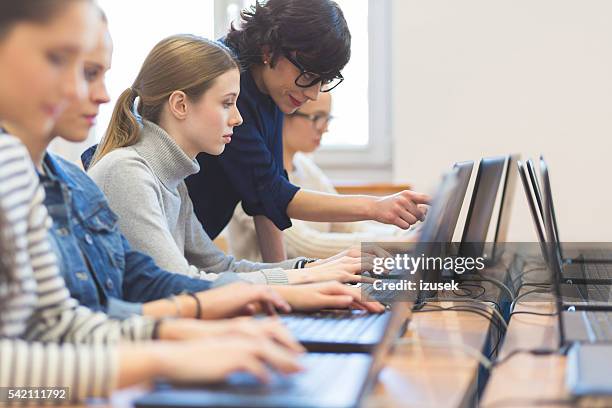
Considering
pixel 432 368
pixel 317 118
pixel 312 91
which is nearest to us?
pixel 432 368

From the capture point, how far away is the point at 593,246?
2.64 metres

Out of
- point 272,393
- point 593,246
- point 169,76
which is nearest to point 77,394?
point 272,393

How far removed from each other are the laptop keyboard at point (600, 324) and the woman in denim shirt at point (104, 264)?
0.32 m

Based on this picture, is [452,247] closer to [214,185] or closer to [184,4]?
[214,185]

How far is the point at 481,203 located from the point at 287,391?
98 centimetres

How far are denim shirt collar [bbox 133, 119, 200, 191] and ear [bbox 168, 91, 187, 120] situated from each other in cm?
5

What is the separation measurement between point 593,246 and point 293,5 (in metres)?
1.24

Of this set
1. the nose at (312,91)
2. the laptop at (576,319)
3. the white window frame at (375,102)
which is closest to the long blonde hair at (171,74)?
the nose at (312,91)

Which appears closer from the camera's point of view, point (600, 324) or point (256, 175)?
point (600, 324)

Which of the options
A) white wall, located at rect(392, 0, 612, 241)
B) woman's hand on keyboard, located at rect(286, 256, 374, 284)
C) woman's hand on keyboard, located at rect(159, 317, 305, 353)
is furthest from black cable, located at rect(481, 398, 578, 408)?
white wall, located at rect(392, 0, 612, 241)

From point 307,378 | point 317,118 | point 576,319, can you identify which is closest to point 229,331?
point 307,378

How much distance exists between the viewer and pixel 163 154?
1.64 metres

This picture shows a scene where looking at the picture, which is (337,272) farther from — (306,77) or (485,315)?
(306,77)
